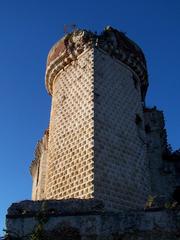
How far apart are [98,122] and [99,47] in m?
3.30

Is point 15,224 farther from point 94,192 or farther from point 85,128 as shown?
point 85,128

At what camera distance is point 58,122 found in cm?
1141

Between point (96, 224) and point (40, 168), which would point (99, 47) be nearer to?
point (40, 168)

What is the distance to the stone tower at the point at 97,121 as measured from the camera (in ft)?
30.3

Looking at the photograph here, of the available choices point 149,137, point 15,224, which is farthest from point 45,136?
point 15,224

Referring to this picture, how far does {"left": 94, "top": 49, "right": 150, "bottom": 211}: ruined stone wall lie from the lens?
9.11 metres

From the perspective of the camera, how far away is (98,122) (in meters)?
10.1

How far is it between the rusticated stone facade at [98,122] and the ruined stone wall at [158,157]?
22 cm

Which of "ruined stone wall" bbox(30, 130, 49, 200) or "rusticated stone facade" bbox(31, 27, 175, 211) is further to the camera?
"ruined stone wall" bbox(30, 130, 49, 200)

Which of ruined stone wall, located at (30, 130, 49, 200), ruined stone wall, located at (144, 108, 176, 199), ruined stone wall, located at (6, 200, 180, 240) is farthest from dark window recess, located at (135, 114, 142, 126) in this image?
ruined stone wall, located at (6, 200, 180, 240)

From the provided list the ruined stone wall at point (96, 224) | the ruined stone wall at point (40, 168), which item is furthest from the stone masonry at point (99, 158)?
the ruined stone wall at point (40, 168)

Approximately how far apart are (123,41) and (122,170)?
5555 mm

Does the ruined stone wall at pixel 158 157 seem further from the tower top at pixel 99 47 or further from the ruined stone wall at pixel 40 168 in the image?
the ruined stone wall at pixel 40 168

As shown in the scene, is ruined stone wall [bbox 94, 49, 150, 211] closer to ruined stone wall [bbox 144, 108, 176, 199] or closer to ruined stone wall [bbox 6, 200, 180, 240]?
ruined stone wall [bbox 144, 108, 176, 199]
